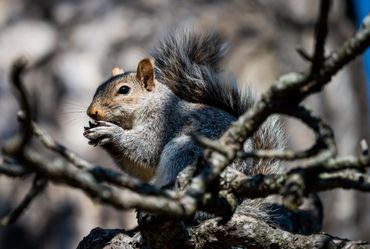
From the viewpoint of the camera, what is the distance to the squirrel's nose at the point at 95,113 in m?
2.47

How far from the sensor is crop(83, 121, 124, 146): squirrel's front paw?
2412 mm

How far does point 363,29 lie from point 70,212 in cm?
240

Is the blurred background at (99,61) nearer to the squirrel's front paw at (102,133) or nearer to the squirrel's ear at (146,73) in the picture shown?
the squirrel's ear at (146,73)

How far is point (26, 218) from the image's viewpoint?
3373mm

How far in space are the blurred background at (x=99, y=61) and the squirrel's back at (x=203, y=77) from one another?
662 mm

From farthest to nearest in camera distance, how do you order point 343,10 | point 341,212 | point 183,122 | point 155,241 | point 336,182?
1. point 343,10
2. point 341,212
3. point 183,122
4. point 155,241
5. point 336,182

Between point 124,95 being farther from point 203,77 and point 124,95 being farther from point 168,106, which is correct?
point 203,77

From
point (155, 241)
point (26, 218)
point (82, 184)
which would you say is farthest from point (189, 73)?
point (82, 184)

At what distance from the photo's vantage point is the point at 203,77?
2.47 meters

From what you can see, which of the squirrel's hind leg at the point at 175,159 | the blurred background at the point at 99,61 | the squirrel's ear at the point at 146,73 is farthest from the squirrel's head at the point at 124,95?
the blurred background at the point at 99,61

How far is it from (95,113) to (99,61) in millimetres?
1109

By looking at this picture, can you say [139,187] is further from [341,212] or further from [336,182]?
[341,212]

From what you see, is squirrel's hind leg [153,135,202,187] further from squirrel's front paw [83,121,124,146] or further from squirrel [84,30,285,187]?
squirrel's front paw [83,121,124,146]

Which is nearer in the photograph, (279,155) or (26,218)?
(279,155)
